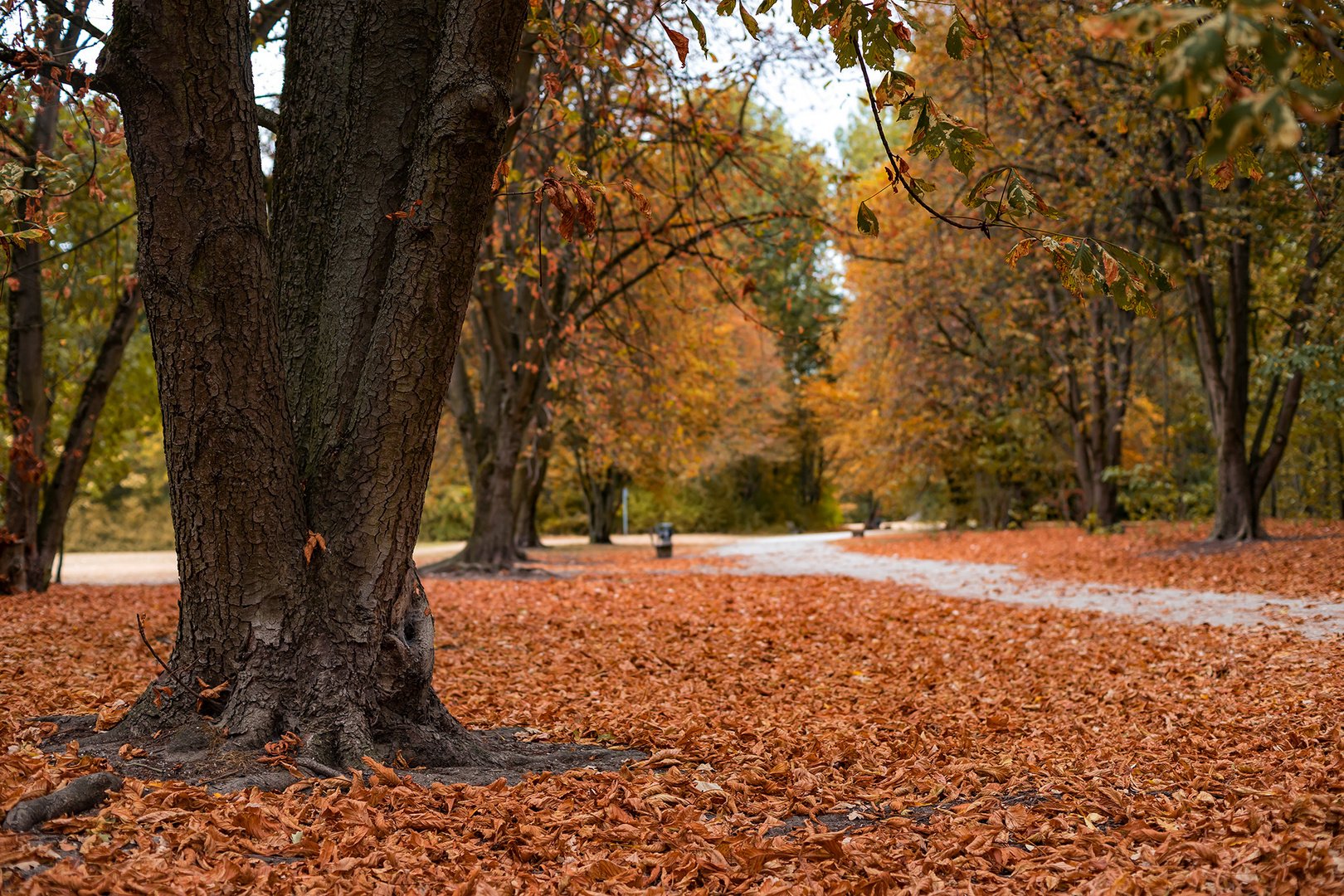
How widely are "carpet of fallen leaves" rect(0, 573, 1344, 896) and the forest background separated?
186 centimetres

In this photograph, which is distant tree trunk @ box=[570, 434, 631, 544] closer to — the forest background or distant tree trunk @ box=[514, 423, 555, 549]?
the forest background

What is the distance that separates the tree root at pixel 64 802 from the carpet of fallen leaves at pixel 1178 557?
26.8ft

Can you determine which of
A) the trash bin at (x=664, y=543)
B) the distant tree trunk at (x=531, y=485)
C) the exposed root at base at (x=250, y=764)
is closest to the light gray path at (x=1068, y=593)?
the trash bin at (x=664, y=543)

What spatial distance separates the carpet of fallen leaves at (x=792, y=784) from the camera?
2273 mm

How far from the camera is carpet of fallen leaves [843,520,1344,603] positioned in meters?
8.37

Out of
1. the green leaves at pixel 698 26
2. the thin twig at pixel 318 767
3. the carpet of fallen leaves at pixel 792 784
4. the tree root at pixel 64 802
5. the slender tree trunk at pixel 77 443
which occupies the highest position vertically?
the green leaves at pixel 698 26

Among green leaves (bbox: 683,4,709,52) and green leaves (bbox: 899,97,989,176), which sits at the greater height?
green leaves (bbox: 683,4,709,52)

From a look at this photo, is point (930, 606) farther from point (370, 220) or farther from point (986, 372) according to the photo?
point (986, 372)

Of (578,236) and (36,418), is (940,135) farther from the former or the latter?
(36,418)

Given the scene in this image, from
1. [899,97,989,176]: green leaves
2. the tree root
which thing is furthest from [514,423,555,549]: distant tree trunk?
[899,97,989,176]: green leaves

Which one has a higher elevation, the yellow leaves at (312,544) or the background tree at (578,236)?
the background tree at (578,236)

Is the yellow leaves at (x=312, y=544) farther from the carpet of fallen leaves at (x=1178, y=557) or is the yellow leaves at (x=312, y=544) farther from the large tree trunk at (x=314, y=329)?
the carpet of fallen leaves at (x=1178, y=557)

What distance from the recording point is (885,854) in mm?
2514

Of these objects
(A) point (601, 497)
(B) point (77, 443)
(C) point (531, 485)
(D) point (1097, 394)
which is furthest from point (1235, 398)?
(A) point (601, 497)
